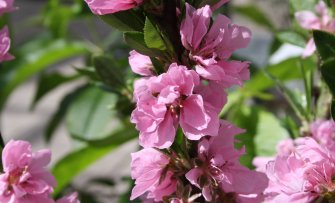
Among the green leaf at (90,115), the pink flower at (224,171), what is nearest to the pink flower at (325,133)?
the pink flower at (224,171)

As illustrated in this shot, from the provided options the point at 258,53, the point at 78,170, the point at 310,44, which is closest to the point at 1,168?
the point at 310,44

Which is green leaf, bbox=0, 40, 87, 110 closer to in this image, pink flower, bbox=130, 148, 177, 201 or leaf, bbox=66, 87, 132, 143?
leaf, bbox=66, 87, 132, 143

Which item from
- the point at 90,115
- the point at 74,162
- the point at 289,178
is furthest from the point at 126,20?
the point at 90,115

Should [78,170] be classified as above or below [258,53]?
above

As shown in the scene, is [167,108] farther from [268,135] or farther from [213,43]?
[268,135]

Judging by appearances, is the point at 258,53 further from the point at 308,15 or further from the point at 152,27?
the point at 152,27

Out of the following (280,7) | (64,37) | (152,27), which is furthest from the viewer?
(280,7)
